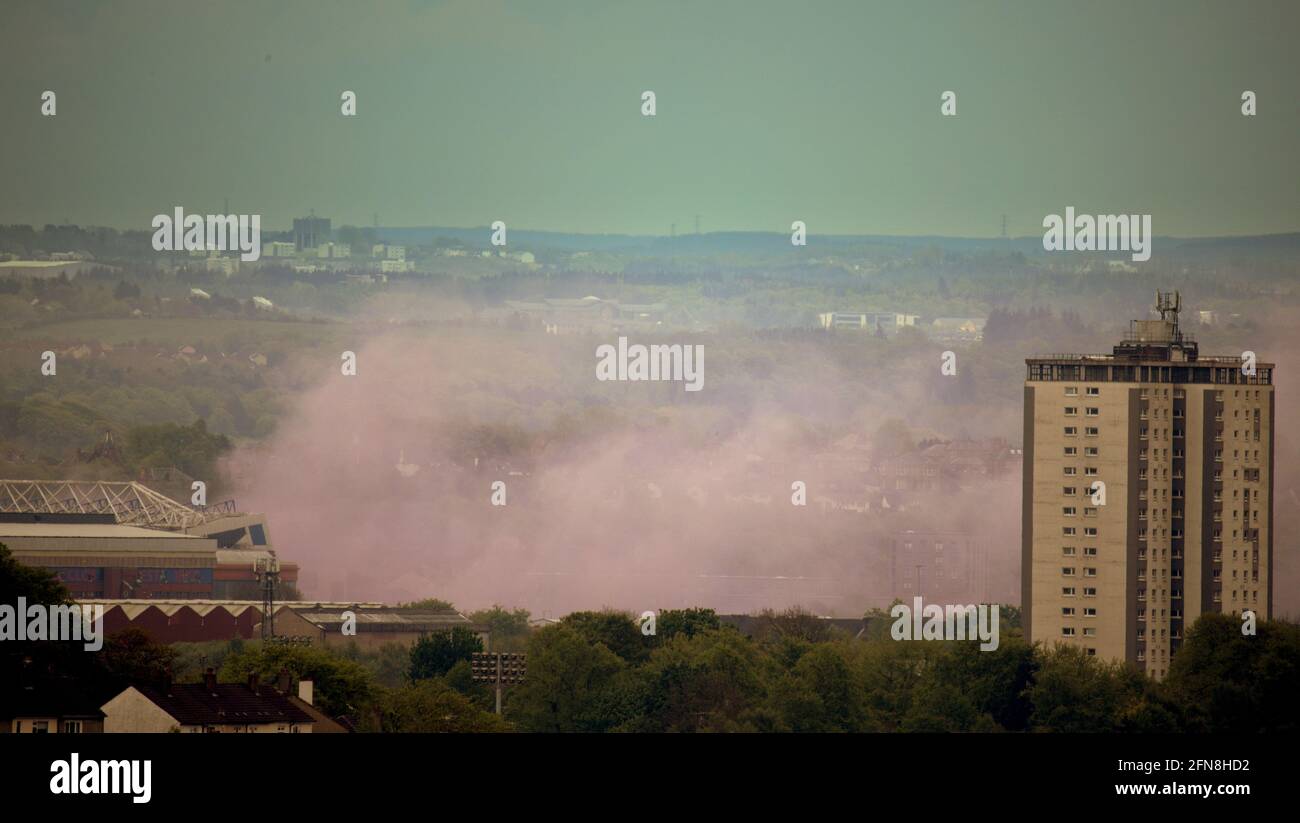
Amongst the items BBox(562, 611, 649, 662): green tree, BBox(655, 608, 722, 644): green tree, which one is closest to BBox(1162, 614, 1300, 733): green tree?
BBox(562, 611, 649, 662): green tree

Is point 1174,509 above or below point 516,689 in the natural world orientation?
above

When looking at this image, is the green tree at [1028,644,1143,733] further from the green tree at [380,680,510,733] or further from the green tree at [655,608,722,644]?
the green tree at [380,680,510,733]

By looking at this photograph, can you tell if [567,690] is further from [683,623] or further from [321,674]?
[321,674]

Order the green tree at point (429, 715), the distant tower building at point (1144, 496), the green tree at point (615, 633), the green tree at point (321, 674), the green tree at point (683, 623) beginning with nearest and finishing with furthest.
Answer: the green tree at point (321, 674), the green tree at point (429, 715), the green tree at point (615, 633), the distant tower building at point (1144, 496), the green tree at point (683, 623)

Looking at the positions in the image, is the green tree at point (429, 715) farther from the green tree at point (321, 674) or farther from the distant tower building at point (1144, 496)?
the distant tower building at point (1144, 496)

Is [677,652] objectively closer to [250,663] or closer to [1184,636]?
[1184,636]

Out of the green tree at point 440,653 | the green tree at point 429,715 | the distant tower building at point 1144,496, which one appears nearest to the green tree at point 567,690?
the green tree at point 440,653
